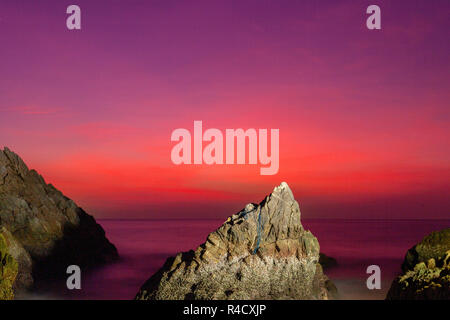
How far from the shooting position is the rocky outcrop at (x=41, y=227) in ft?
122

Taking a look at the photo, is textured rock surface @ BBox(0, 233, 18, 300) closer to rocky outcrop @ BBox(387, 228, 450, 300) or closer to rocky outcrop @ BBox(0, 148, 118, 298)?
rocky outcrop @ BBox(0, 148, 118, 298)

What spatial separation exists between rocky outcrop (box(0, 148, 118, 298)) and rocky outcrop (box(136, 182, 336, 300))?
56.9 feet

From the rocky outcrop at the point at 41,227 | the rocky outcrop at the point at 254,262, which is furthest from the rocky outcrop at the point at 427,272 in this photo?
the rocky outcrop at the point at 41,227

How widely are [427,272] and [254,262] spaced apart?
7024 millimetres

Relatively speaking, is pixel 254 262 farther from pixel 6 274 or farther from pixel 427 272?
pixel 6 274

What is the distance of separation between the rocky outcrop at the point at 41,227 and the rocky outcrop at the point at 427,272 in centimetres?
2452

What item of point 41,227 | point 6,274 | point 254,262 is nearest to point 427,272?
point 254,262

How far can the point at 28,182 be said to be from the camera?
145 feet

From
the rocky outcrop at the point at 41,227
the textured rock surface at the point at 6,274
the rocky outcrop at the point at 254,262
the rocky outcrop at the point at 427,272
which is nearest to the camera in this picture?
the rocky outcrop at the point at 427,272

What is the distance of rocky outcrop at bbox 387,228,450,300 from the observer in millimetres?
16487

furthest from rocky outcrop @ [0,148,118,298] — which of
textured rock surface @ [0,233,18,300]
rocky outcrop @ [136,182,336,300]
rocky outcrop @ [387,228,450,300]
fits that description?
rocky outcrop @ [387,228,450,300]

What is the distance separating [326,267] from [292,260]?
22.5 meters

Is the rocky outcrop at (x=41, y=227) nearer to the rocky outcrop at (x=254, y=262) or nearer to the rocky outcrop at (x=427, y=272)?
the rocky outcrop at (x=254, y=262)
